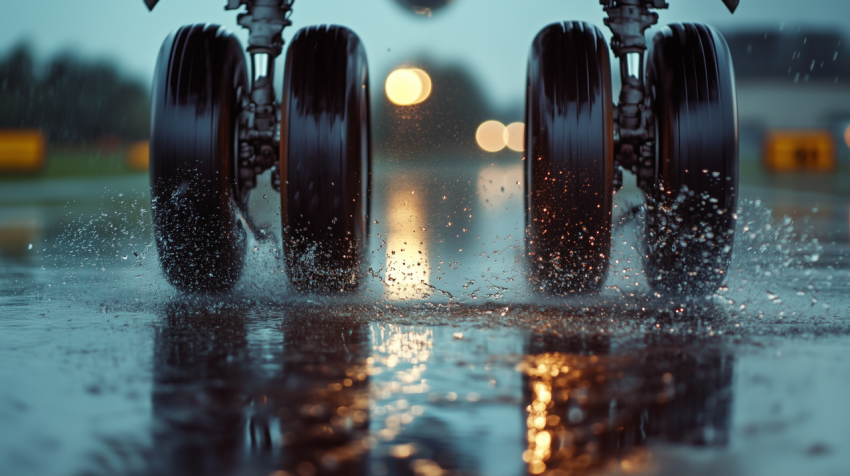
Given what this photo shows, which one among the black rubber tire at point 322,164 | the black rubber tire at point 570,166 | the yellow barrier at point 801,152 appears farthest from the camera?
the yellow barrier at point 801,152

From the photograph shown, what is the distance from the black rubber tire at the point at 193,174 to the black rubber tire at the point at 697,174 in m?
1.98

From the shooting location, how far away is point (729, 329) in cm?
297

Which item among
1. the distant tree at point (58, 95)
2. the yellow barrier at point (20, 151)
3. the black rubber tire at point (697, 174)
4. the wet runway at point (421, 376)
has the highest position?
the distant tree at point (58, 95)

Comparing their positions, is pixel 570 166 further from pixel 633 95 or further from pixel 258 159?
pixel 258 159

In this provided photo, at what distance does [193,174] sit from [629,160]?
1982 mm

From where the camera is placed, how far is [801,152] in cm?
2144

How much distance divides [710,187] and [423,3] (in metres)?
1.52

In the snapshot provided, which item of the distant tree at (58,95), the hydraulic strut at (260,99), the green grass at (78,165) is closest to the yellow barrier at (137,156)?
the green grass at (78,165)

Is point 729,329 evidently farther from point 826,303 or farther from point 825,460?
point 825,460

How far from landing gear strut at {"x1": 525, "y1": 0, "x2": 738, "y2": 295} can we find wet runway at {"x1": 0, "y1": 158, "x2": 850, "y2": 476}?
0.57 ft

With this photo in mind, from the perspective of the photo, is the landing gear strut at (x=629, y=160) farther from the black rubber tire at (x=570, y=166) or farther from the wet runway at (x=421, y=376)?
the wet runway at (x=421, y=376)

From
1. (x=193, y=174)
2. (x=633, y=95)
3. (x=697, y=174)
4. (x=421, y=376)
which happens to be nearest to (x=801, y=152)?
(x=633, y=95)

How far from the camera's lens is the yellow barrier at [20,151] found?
68.0 feet

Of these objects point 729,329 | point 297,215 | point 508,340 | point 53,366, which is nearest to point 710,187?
point 729,329
